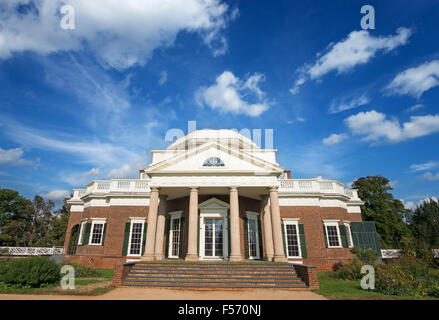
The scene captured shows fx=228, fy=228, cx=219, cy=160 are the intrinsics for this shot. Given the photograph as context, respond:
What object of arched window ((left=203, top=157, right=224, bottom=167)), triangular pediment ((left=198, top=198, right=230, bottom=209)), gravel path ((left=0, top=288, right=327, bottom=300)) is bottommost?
gravel path ((left=0, top=288, right=327, bottom=300))

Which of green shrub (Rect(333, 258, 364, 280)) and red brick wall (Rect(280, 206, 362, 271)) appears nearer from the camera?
green shrub (Rect(333, 258, 364, 280))

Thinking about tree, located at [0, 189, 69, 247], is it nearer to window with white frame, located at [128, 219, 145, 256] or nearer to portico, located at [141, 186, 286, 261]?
window with white frame, located at [128, 219, 145, 256]

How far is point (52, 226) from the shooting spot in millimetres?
39531

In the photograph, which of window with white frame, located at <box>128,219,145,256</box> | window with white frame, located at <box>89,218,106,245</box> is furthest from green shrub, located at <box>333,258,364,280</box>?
window with white frame, located at <box>89,218,106,245</box>

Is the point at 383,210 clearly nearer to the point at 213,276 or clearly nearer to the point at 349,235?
the point at 349,235

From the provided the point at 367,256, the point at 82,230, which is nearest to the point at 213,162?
the point at 367,256

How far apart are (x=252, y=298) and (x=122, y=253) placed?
13.8 meters

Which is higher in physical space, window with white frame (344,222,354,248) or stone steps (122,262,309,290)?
window with white frame (344,222,354,248)

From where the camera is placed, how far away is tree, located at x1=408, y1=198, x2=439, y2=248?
29100mm

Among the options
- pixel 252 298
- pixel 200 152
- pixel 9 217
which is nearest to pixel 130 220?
pixel 200 152

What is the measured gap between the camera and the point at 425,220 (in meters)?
34.5

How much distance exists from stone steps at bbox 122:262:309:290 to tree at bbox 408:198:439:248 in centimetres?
2824

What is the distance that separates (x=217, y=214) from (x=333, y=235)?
9.75 metres

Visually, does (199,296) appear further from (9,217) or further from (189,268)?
(9,217)
